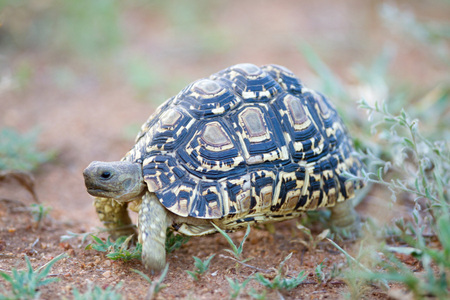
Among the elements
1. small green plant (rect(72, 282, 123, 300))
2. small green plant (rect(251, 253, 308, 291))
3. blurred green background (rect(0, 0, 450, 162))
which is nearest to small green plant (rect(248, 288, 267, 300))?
small green plant (rect(251, 253, 308, 291))

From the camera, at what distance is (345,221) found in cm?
323

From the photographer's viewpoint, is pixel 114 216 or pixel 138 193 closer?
pixel 138 193

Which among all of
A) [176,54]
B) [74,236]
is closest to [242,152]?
[74,236]

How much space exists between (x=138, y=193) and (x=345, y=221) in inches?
62.4

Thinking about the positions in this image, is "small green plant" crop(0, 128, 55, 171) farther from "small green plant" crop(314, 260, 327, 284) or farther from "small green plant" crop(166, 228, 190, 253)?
"small green plant" crop(314, 260, 327, 284)

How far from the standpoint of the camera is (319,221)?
3443 millimetres

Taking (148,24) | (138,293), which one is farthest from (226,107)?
(148,24)

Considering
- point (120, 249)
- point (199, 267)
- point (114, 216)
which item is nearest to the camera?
Result: point (199, 267)

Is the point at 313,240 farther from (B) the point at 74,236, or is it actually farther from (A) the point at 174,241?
(B) the point at 74,236

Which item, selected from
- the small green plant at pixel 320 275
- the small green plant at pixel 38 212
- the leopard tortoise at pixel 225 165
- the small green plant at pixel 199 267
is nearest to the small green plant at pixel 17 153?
the small green plant at pixel 38 212

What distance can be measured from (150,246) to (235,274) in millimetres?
567

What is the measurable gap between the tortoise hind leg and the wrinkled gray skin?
1.32m

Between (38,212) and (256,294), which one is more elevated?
(38,212)

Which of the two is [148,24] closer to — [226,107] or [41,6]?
[41,6]
